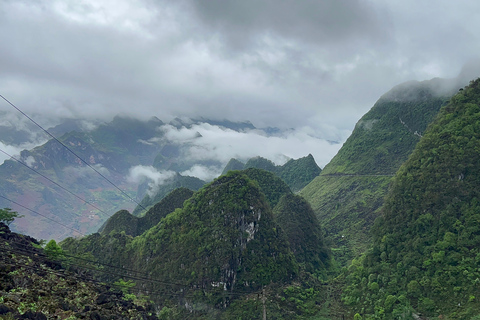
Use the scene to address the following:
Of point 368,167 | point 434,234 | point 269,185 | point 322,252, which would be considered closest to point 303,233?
point 322,252

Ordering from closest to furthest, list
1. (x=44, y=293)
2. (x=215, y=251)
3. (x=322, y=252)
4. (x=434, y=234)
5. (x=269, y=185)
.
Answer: (x=44, y=293)
(x=434, y=234)
(x=215, y=251)
(x=322, y=252)
(x=269, y=185)

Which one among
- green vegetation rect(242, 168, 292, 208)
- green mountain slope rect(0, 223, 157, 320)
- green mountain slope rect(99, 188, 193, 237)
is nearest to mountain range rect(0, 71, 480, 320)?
green mountain slope rect(0, 223, 157, 320)

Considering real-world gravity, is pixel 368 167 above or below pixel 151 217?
above

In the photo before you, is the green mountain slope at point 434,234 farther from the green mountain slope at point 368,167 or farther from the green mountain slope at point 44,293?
the green mountain slope at point 44,293

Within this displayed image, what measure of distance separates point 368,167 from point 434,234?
328 ft

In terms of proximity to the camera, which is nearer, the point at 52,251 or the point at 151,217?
the point at 52,251

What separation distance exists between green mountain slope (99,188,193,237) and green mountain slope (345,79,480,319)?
251 ft

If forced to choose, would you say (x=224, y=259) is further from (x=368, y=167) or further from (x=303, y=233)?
(x=368, y=167)

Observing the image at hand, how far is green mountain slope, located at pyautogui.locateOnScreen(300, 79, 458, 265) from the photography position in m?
128

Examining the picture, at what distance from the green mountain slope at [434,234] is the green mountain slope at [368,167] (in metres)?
35.2

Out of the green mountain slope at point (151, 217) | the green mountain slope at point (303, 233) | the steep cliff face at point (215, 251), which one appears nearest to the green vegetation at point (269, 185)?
the green mountain slope at point (303, 233)

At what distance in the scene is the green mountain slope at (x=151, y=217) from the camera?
135m

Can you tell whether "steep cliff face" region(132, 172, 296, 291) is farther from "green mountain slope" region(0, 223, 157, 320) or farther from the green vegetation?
the green vegetation

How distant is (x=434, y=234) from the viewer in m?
67.5
